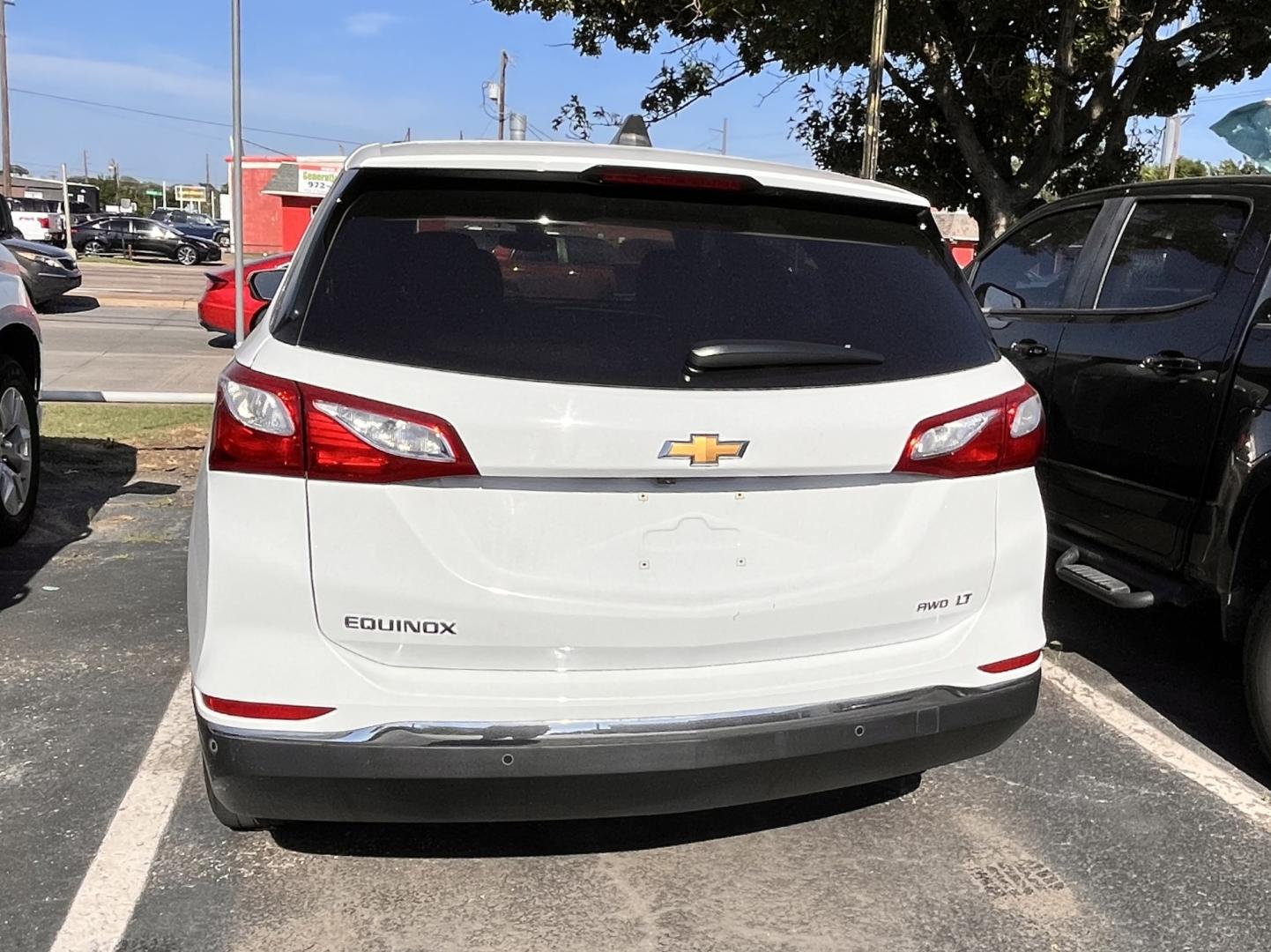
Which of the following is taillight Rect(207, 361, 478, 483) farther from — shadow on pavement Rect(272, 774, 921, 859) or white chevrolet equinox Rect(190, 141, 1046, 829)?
shadow on pavement Rect(272, 774, 921, 859)

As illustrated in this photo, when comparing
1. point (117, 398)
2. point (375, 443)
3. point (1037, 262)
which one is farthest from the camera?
point (117, 398)

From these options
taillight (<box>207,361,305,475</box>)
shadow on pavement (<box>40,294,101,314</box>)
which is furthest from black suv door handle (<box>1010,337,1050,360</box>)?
shadow on pavement (<box>40,294,101,314</box>)

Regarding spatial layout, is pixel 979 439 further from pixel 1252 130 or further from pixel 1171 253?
pixel 1252 130

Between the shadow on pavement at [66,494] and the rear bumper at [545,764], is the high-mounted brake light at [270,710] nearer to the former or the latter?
the rear bumper at [545,764]

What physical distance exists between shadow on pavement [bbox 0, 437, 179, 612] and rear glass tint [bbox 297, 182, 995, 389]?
3.26 metres

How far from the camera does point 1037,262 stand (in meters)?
5.21

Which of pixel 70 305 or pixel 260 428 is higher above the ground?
pixel 260 428

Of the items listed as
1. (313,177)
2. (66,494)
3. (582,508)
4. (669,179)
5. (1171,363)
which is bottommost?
(66,494)

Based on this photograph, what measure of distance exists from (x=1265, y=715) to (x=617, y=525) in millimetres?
2279

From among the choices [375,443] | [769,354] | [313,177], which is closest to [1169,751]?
[769,354]

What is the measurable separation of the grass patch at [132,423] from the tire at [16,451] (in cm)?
199

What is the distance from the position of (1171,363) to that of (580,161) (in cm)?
242

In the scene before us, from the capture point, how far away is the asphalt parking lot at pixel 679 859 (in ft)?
8.66

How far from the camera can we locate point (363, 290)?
2.37 meters
